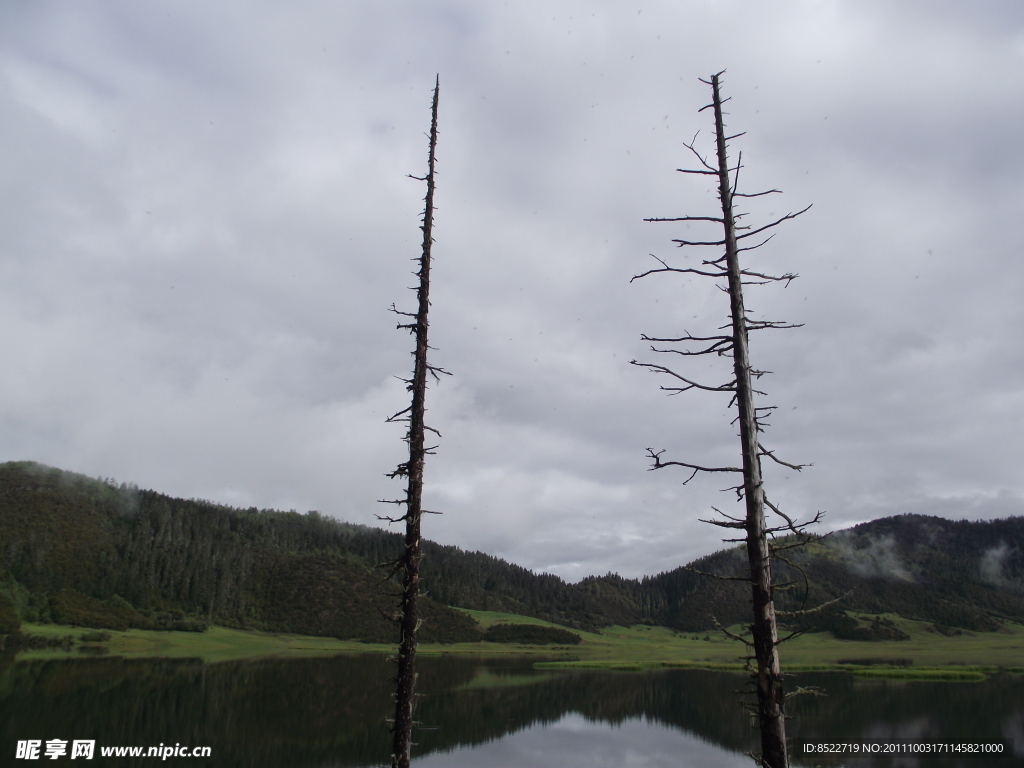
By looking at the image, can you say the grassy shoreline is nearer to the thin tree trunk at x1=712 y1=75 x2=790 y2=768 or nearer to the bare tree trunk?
the bare tree trunk

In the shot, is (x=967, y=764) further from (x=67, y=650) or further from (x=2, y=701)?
(x=67, y=650)

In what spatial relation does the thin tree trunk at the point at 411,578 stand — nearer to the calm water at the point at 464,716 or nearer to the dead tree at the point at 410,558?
the dead tree at the point at 410,558

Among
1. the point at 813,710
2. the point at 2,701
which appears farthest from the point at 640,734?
the point at 2,701

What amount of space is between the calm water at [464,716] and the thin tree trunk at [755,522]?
879 inches

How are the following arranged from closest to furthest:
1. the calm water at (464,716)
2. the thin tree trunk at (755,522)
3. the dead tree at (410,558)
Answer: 1. the thin tree trunk at (755,522)
2. the dead tree at (410,558)
3. the calm water at (464,716)

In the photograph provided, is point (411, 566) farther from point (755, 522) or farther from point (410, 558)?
point (755, 522)

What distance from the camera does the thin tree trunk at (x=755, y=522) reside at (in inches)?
360

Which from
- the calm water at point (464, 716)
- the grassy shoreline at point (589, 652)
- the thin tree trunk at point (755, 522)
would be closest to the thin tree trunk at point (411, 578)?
the thin tree trunk at point (755, 522)

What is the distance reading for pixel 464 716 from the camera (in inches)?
2514

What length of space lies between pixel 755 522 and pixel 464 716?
64465 millimetres

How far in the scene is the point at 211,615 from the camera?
7849 inches

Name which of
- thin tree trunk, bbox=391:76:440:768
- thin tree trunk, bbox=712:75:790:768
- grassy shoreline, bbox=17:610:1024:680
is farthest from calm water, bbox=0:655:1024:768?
thin tree trunk, bbox=712:75:790:768

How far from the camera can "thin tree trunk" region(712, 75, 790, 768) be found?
9133 mm

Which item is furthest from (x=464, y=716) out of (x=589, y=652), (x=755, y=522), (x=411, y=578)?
(x=589, y=652)
